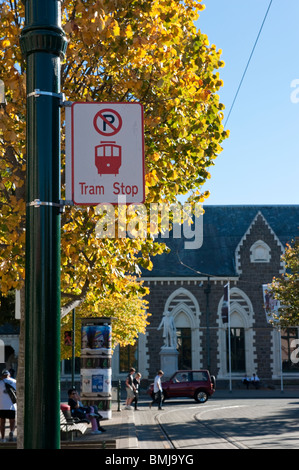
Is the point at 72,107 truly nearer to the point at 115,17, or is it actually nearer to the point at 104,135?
the point at 104,135

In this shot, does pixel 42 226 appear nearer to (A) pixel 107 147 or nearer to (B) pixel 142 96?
(A) pixel 107 147

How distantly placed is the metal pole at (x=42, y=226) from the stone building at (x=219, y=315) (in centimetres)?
4105

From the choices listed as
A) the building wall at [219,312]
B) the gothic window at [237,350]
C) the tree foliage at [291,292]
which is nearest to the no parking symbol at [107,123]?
the tree foliage at [291,292]

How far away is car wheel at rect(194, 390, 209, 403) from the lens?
3117cm

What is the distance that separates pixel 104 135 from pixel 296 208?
47745 mm

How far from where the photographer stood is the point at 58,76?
3.54 m

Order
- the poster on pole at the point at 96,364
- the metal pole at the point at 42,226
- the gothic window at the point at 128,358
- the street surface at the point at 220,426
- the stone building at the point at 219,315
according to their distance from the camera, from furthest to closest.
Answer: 1. the gothic window at the point at 128,358
2. the stone building at the point at 219,315
3. the poster on pole at the point at 96,364
4. the street surface at the point at 220,426
5. the metal pole at the point at 42,226

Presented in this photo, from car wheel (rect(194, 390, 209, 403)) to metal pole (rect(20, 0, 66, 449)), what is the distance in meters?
28.9

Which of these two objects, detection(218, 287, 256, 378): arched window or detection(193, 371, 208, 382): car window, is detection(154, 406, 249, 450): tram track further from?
detection(218, 287, 256, 378): arched window

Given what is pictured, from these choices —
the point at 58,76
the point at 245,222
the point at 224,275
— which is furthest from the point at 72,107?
the point at 245,222

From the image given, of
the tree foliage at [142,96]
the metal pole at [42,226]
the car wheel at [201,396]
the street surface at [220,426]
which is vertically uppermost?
the tree foliage at [142,96]

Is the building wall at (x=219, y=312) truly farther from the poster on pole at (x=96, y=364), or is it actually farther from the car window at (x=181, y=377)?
the poster on pole at (x=96, y=364)

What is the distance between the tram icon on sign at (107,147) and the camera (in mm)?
3762

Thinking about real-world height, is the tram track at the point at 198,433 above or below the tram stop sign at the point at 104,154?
below
